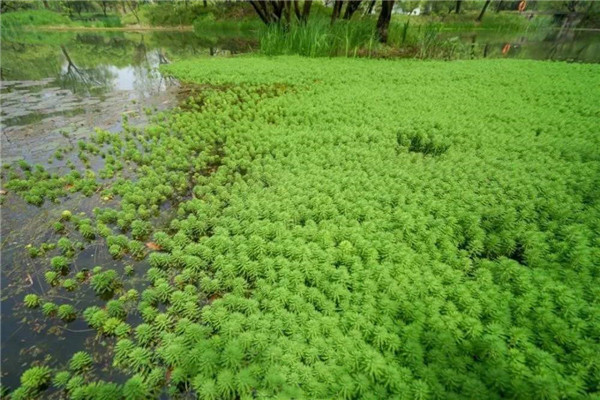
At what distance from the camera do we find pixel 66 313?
423cm

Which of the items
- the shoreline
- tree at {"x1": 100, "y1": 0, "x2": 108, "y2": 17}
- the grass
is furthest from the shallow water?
tree at {"x1": 100, "y1": 0, "x2": 108, "y2": 17}

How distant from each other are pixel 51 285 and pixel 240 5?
48.5m

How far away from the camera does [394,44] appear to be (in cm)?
1958

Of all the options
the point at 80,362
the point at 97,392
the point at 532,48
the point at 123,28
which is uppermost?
the point at 532,48

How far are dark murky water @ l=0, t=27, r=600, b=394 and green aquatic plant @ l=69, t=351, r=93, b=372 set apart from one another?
0.35 feet

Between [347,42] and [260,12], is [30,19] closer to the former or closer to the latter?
[260,12]

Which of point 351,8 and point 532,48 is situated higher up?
point 351,8

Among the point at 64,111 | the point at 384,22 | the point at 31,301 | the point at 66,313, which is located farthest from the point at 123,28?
the point at 66,313

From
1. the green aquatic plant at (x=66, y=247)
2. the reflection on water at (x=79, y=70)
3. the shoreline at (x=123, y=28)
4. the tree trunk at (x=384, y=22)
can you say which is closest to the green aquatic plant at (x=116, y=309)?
the green aquatic plant at (x=66, y=247)

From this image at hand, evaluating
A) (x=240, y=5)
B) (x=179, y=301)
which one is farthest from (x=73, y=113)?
(x=240, y=5)

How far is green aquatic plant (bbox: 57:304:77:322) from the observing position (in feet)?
13.8

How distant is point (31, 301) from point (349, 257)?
449cm

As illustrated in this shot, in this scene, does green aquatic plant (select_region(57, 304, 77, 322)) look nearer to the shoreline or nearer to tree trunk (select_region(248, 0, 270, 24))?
tree trunk (select_region(248, 0, 270, 24))

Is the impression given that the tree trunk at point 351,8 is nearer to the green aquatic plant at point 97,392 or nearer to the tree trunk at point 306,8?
the tree trunk at point 306,8
